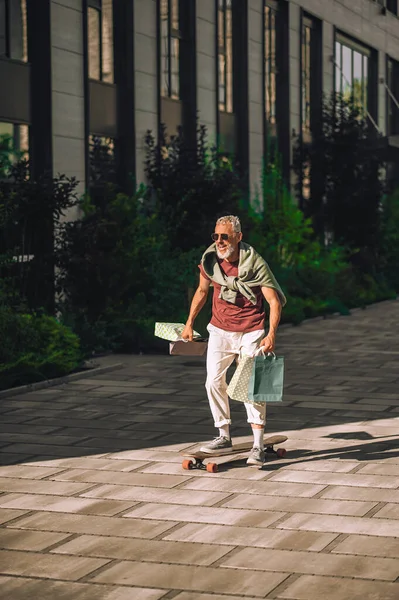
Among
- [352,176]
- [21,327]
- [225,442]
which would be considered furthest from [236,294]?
[352,176]

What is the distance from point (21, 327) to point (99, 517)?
6650mm

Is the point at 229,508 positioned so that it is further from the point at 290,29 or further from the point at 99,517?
the point at 290,29

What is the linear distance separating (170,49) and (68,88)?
16.7ft

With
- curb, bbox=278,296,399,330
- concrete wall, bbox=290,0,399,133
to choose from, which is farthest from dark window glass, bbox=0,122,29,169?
concrete wall, bbox=290,0,399,133

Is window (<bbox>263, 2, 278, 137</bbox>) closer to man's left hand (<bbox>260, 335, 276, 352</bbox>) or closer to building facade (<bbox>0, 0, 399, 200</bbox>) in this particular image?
building facade (<bbox>0, 0, 399, 200</bbox>)

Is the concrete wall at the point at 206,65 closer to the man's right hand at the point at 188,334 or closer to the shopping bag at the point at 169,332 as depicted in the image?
the shopping bag at the point at 169,332

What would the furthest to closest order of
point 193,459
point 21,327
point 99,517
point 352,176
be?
point 352,176 < point 21,327 < point 193,459 < point 99,517

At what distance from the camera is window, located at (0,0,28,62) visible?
19.5 m

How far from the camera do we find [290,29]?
3116 cm

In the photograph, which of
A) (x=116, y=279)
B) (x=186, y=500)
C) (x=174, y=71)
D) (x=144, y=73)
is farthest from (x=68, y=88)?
(x=186, y=500)

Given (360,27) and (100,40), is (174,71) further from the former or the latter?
(360,27)

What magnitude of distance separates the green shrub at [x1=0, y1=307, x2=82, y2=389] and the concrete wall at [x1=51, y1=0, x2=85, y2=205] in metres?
A: 5.45

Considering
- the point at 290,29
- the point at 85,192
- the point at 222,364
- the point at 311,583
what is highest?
the point at 290,29

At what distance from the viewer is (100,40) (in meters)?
22.1
